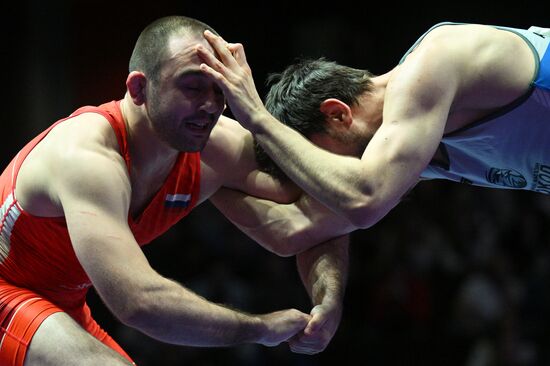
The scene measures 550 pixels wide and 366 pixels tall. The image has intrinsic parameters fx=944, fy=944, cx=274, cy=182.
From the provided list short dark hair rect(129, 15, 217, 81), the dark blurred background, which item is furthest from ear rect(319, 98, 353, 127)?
the dark blurred background

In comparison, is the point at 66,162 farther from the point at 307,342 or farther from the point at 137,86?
the point at 307,342

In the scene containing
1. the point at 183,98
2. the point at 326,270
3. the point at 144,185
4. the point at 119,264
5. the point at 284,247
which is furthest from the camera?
the point at 284,247

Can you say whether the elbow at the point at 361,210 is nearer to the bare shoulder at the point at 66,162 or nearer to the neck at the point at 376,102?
the neck at the point at 376,102

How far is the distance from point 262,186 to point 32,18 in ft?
16.8

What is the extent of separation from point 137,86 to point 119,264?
0.68 metres

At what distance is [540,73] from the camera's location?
120 inches

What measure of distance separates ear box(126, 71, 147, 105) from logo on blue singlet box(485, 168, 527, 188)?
1242 mm

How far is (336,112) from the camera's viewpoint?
11.3ft

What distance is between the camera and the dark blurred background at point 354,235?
6.41 meters

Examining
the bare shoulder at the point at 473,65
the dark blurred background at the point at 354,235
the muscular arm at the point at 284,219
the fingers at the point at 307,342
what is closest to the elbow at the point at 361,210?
the bare shoulder at the point at 473,65

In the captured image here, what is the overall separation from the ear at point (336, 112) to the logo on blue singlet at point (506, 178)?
54cm

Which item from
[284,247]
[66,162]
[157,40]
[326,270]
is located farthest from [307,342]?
[157,40]

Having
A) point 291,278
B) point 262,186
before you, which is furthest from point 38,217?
point 291,278

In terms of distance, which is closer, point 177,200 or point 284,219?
point 177,200
